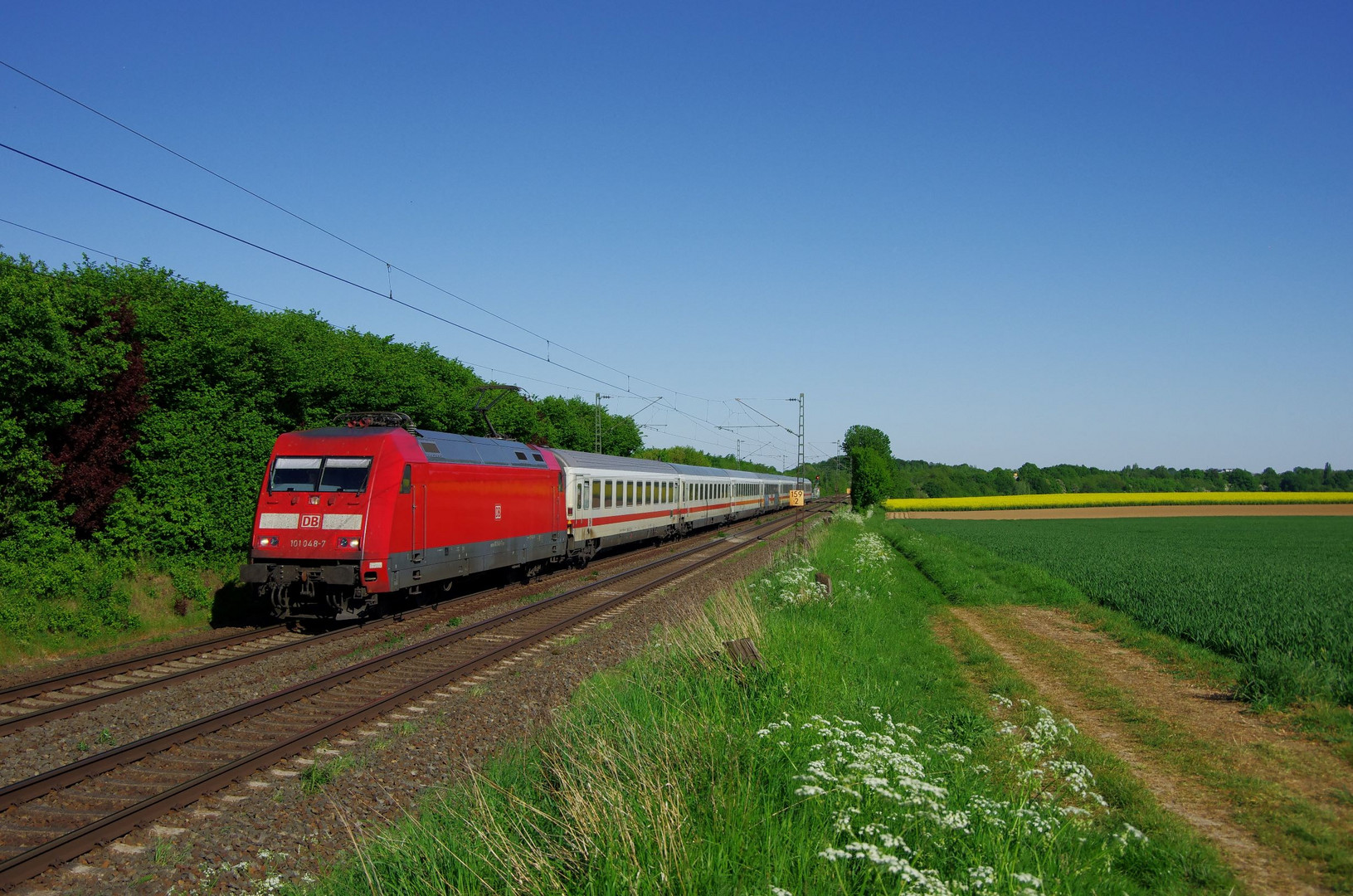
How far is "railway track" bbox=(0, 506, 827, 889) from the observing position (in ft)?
20.2

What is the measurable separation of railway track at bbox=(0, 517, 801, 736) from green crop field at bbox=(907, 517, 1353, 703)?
13414 mm

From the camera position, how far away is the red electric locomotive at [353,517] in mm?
13602

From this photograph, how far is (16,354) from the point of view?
42.8 feet

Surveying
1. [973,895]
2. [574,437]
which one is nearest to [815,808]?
[973,895]

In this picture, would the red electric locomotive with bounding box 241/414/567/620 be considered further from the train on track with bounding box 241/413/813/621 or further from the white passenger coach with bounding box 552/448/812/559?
the white passenger coach with bounding box 552/448/812/559

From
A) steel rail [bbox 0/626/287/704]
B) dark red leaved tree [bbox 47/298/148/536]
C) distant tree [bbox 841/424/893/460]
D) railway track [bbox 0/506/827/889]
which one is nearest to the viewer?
railway track [bbox 0/506/827/889]

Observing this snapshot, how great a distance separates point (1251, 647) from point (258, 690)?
43.8 ft

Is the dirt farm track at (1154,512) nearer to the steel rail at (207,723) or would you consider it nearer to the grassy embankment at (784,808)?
the steel rail at (207,723)

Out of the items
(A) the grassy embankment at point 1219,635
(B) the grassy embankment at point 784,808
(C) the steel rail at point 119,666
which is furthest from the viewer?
(C) the steel rail at point 119,666

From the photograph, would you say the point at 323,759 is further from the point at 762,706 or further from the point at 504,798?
the point at 762,706

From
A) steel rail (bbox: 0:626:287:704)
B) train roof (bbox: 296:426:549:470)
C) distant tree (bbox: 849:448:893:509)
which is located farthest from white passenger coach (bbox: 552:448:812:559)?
distant tree (bbox: 849:448:893:509)

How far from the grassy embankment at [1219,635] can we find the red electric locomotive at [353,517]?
10448mm

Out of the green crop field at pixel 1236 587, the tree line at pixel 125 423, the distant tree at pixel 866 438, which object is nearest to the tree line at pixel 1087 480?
the distant tree at pixel 866 438

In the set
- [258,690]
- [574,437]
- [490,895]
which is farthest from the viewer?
[574,437]
